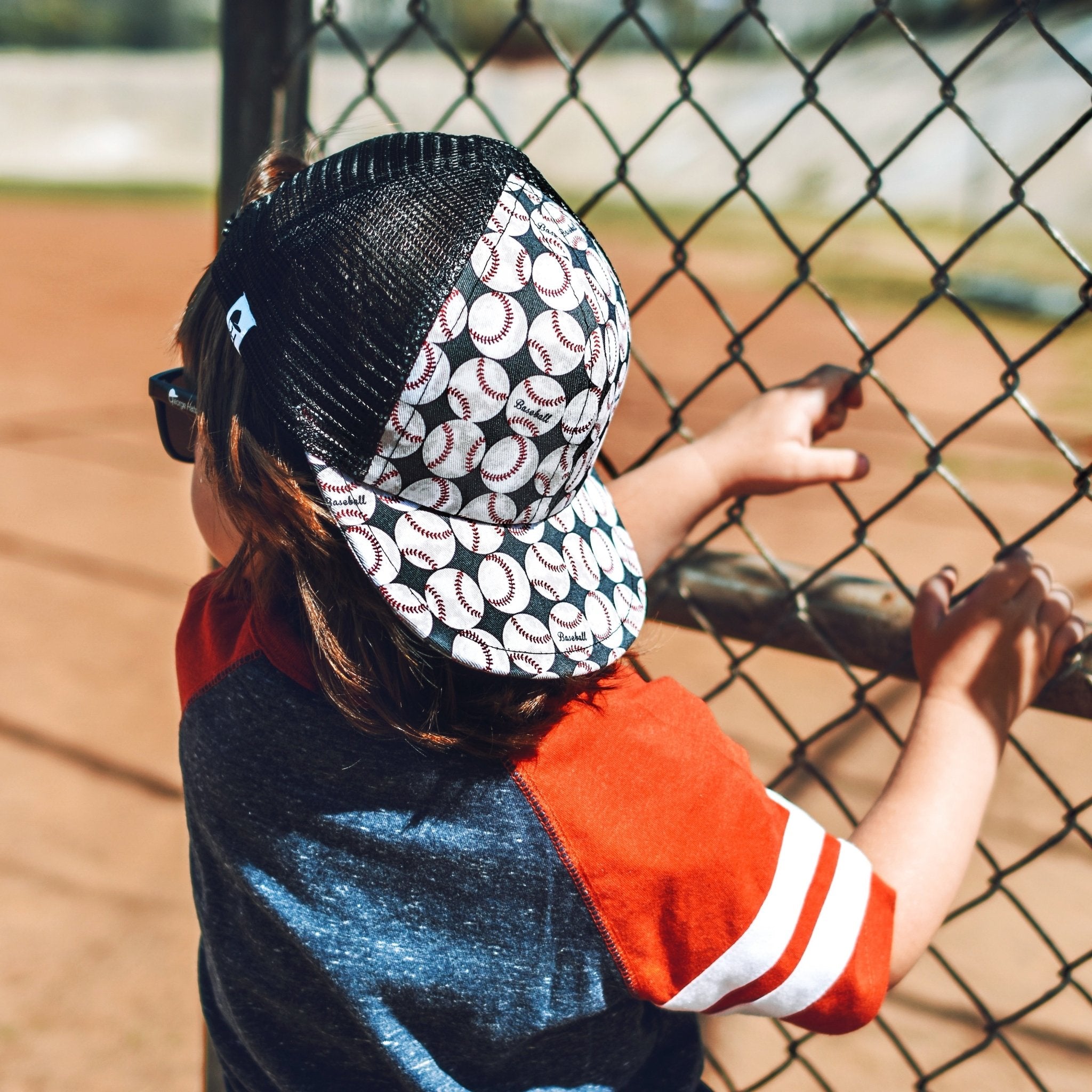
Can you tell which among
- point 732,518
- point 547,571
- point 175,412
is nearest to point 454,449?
point 547,571

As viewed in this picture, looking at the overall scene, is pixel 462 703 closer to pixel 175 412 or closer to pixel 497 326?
pixel 497 326

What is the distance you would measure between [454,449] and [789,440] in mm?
558

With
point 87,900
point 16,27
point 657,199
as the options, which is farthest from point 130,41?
point 87,900

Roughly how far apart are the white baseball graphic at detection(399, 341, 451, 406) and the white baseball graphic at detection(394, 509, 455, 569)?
9cm

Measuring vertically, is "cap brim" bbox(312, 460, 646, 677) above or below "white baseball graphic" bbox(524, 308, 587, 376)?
below

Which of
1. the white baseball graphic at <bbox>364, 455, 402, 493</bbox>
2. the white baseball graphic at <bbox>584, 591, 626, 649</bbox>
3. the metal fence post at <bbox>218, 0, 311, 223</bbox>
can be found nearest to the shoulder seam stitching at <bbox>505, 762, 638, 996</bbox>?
the white baseball graphic at <bbox>584, 591, 626, 649</bbox>

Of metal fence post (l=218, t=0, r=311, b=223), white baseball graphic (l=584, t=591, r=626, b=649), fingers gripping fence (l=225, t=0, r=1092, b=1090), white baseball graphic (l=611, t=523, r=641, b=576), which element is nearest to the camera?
white baseball graphic (l=584, t=591, r=626, b=649)

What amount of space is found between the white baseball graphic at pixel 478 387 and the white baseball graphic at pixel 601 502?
20 centimetres

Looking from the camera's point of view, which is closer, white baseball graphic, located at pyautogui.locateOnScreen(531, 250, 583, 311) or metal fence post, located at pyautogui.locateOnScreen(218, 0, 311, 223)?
white baseball graphic, located at pyautogui.locateOnScreen(531, 250, 583, 311)

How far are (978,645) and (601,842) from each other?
1.41 ft

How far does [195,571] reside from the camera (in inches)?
174

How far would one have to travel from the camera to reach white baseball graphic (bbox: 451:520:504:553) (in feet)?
2.57

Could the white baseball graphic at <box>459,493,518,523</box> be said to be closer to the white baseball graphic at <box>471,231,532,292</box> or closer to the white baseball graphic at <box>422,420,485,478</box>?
the white baseball graphic at <box>422,420,485,478</box>

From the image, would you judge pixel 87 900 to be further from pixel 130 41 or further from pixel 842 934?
pixel 130 41
